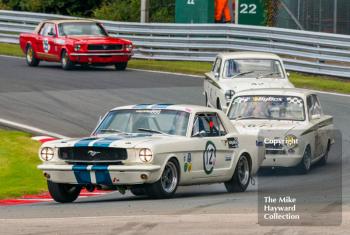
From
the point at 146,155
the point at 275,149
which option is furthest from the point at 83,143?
the point at 275,149

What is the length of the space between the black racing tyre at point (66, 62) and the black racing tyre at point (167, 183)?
17.8 m

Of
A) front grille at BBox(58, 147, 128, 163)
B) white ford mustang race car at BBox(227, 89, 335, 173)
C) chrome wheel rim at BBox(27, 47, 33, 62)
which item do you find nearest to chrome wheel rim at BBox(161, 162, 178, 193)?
front grille at BBox(58, 147, 128, 163)

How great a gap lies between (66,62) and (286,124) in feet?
48.9

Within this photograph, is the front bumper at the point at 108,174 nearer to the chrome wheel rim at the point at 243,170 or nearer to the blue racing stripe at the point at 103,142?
the blue racing stripe at the point at 103,142

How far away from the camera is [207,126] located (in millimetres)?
15586

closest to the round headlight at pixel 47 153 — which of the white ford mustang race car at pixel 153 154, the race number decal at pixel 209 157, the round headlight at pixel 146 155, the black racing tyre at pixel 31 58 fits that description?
the white ford mustang race car at pixel 153 154

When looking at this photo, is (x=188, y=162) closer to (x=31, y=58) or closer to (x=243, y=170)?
(x=243, y=170)

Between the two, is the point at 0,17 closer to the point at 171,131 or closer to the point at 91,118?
the point at 91,118

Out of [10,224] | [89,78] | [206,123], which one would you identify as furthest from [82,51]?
[10,224]

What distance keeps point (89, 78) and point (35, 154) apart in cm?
1123

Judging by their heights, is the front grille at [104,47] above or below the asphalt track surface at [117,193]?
above

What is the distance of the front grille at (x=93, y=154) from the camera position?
14.1m

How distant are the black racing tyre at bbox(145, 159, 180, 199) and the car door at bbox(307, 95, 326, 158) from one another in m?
4.25

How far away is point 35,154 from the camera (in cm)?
1891
